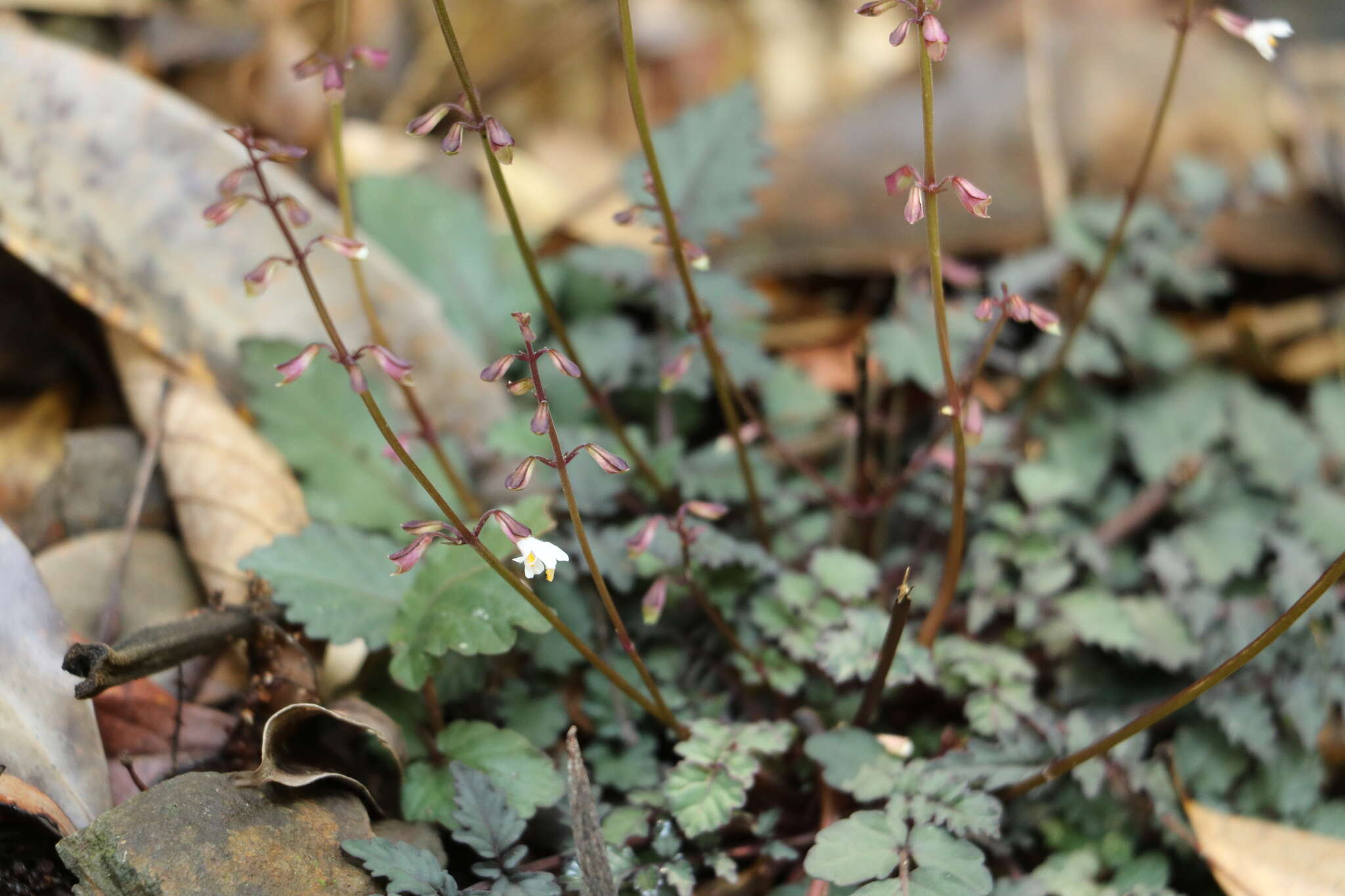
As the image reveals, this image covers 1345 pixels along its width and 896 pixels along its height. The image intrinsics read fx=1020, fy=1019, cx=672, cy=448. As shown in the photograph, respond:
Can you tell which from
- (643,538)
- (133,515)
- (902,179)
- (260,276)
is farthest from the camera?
(133,515)

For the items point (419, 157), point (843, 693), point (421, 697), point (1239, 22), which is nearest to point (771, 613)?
point (843, 693)

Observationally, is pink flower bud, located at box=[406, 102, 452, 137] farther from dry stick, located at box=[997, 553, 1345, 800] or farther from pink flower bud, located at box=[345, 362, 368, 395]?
dry stick, located at box=[997, 553, 1345, 800]

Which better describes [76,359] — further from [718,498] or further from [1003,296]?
[1003,296]

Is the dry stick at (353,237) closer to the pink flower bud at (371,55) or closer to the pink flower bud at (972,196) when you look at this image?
the pink flower bud at (371,55)

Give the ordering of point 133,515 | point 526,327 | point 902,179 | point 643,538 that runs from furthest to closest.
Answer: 1. point 133,515
2. point 643,538
3. point 902,179
4. point 526,327

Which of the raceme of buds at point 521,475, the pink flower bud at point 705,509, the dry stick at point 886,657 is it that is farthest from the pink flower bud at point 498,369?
the dry stick at point 886,657

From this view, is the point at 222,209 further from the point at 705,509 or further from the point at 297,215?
the point at 705,509

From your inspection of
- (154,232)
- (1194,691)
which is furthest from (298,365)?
(1194,691)
